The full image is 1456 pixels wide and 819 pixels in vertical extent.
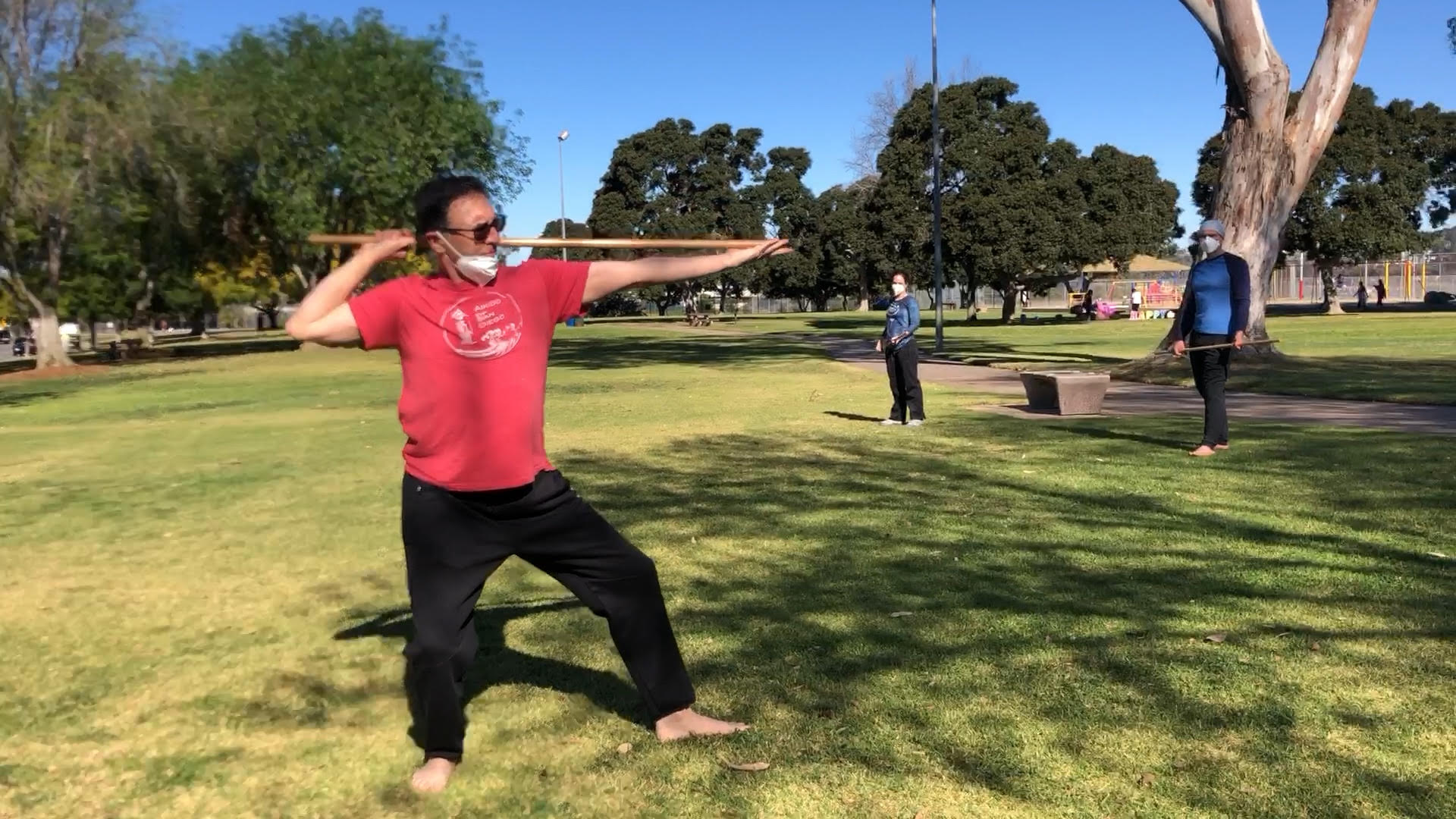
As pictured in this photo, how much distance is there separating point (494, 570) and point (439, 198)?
115cm

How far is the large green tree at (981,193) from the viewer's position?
47.2 m

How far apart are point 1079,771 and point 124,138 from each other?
33044 mm

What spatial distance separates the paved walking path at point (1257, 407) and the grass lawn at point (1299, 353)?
67 cm

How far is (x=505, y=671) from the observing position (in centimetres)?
444

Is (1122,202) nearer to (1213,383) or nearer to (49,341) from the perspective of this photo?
(49,341)

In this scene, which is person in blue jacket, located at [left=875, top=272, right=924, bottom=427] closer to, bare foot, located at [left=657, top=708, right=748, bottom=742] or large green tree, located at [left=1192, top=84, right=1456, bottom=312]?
bare foot, located at [left=657, top=708, right=748, bottom=742]

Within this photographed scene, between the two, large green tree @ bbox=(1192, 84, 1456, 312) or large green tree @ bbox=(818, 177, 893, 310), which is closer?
large green tree @ bbox=(1192, 84, 1456, 312)

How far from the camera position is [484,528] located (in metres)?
3.40

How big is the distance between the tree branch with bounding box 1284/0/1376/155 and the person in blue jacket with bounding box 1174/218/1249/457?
9.37 metres

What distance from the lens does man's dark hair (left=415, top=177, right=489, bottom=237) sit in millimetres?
3371

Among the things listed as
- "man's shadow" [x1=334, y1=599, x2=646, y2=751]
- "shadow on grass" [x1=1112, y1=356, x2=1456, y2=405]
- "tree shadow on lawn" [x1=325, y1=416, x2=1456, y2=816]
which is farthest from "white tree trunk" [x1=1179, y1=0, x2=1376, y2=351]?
"man's shadow" [x1=334, y1=599, x2=646, y2=751]

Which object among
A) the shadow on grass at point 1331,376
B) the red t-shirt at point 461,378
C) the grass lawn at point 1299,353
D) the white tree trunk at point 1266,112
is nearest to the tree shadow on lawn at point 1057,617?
the red t-shirt at point 461,378

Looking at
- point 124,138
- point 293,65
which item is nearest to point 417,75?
point 293,65

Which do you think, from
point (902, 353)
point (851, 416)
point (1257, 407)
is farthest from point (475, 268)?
point (1257, 407)
